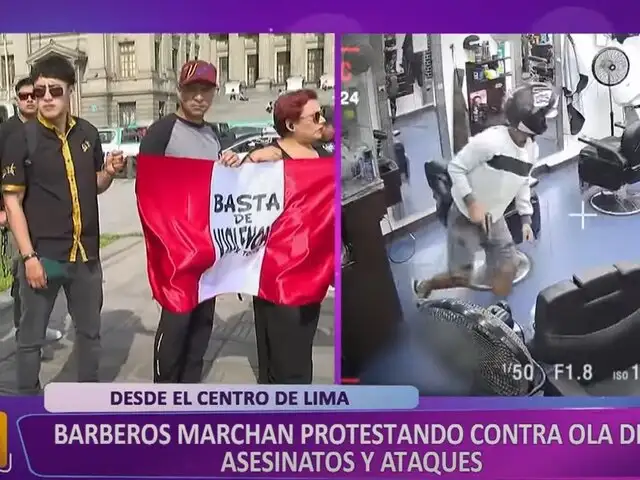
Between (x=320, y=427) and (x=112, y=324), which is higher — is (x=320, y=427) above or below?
below

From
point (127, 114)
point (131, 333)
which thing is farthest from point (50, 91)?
point (131, 333)

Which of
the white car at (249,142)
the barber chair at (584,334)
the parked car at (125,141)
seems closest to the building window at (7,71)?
the parked car at (125,141)

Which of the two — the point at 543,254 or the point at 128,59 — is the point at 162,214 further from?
the point at 543,254

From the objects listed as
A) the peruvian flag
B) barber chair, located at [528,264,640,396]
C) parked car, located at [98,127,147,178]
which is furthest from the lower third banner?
parked car, located at [98,127,147,178]

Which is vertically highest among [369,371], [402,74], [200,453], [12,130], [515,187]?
[402,74]

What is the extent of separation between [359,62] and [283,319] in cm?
90

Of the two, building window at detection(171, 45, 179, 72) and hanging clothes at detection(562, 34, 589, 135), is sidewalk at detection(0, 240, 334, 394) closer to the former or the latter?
building window at detection(171, 45, 179, 72)

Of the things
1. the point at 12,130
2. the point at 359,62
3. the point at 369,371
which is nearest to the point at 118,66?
the point at 12,130

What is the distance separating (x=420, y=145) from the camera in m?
2.44

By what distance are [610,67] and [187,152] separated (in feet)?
4.74

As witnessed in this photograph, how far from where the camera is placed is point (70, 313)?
2.48m

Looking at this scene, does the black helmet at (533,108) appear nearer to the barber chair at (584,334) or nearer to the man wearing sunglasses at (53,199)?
the barber chair at (584,334)

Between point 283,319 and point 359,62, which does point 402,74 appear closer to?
point 359,62

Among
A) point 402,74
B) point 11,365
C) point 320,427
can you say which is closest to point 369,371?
point 320,427
